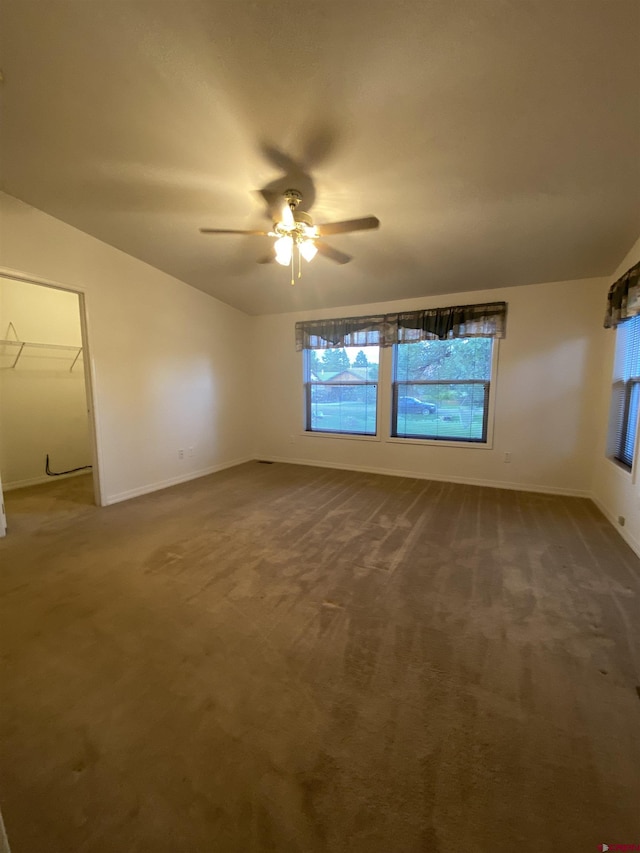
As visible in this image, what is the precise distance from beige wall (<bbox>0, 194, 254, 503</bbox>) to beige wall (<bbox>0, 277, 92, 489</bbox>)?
1424 millimetres

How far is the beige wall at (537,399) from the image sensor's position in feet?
12.1

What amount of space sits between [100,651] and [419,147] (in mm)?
3269

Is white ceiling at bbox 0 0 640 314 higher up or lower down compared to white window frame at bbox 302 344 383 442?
higher up

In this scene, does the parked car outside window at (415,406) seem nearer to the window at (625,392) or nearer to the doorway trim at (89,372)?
the window at (625,392)

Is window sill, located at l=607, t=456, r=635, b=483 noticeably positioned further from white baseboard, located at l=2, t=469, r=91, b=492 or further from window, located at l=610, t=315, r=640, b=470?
white baseboard, located at l=2, t=469, r=91, b=492

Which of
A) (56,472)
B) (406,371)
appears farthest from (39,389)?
(406,371)

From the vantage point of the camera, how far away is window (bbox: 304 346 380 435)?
15.9ft

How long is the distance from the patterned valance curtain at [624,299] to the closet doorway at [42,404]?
4957 mm

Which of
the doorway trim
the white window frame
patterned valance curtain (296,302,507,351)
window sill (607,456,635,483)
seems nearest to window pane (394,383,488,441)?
the white window frame

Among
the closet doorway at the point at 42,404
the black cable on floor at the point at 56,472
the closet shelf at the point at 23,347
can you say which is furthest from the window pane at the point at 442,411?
the closet shelf at the point at 23,347

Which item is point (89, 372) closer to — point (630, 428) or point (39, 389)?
point (39, 389)

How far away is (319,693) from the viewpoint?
141cm

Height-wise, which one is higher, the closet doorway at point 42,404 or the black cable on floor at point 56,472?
the closet doorway at point 42,404

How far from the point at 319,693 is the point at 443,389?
3.77 meters
